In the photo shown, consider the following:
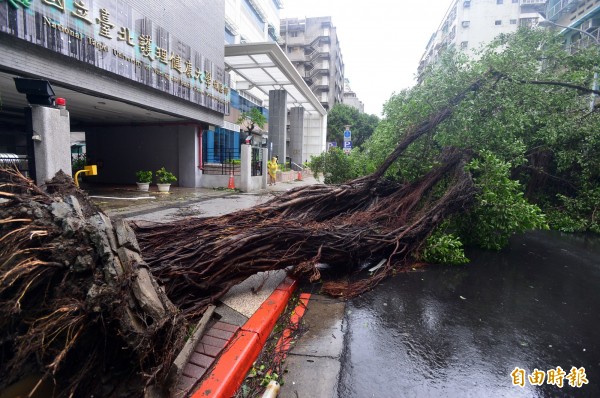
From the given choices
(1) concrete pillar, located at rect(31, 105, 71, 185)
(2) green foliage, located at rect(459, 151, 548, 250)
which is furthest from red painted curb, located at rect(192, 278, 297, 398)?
(1) concrete pillar, located at rect(31, 105, 71, 185)

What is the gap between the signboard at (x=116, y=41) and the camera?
22.7 feet

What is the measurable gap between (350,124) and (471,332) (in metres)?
42.9

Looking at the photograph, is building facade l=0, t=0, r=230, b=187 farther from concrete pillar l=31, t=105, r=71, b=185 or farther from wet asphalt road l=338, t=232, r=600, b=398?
wet asphalt road l=338, t=232, r=600, b=398

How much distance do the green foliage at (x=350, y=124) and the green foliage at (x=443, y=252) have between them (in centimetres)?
3818

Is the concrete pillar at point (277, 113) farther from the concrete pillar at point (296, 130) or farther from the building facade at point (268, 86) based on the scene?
the concrete pillar at point (296, 130)

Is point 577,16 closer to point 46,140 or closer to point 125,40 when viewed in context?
point 125,40

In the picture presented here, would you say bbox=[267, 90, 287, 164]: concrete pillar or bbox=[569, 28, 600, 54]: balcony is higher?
bbox=[569, 28, 600, 54]: balcony

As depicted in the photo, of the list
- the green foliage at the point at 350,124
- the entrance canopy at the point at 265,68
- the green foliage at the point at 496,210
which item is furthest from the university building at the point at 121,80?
the green foliage at the point at 350,124

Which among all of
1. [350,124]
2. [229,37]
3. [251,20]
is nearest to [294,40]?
[350,124]

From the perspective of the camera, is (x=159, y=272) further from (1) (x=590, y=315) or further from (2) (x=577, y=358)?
(1) (x=590, y=315)

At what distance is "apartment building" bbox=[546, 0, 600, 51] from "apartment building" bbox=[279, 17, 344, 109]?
34.8 metres

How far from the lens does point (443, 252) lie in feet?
17.8

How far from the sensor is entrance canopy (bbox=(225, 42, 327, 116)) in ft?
52.3

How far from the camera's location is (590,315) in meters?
3.75
